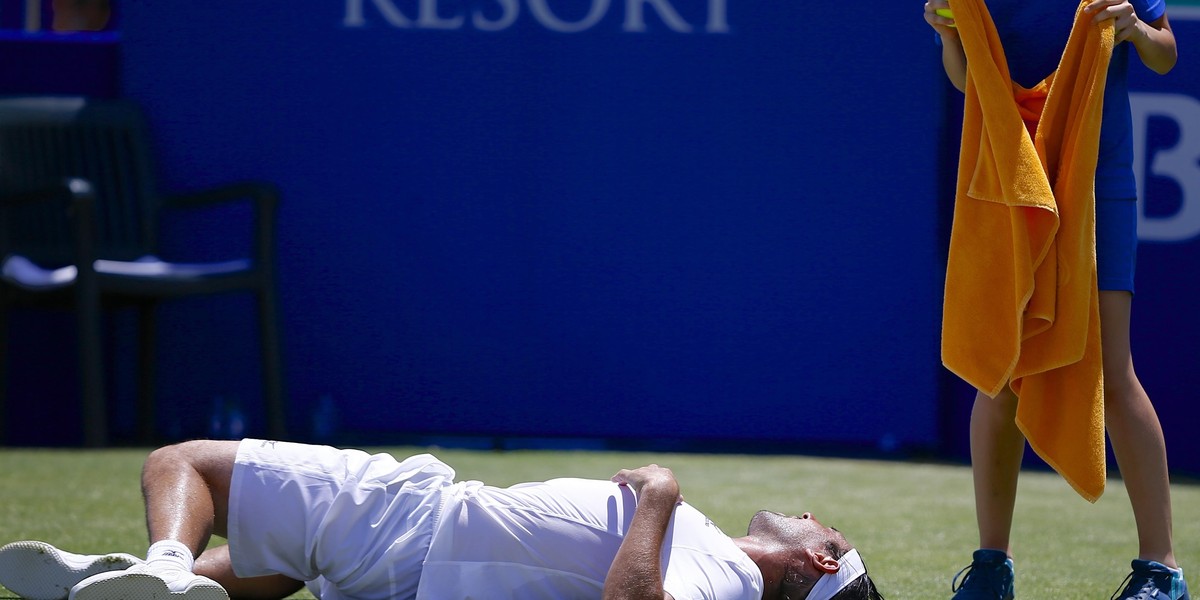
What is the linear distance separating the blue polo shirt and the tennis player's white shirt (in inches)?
41.9

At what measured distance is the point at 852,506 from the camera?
438 cm

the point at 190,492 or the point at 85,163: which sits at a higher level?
the point at 85,163

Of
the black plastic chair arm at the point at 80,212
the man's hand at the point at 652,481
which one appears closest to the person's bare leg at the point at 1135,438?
the man's hand at the point at 652,481

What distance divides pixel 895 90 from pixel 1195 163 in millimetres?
1067

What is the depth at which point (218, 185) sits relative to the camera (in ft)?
18.6

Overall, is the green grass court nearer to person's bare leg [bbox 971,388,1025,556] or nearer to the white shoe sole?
person's bare leg [bbox 971,388,1025,556]

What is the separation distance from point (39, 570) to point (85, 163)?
330cm

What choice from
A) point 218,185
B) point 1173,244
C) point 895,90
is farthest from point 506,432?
point 1173,244

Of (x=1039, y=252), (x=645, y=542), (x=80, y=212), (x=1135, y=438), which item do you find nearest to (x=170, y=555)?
(x=645, y=542)

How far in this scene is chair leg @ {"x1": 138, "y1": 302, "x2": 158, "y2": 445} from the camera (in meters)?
5.54

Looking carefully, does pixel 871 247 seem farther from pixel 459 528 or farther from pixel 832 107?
pixel 459 528

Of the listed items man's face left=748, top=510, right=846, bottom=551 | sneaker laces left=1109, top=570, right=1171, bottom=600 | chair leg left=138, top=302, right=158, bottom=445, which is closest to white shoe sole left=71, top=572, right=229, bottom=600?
man's face left=748, top=510, right=846, bottom=551

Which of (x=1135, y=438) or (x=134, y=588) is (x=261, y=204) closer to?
(x=134, y=588)

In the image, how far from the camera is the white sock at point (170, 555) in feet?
7.62
